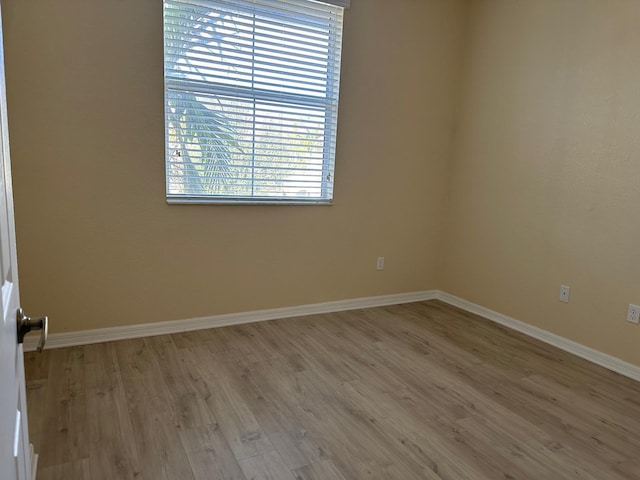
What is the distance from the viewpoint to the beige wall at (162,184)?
2.46 m

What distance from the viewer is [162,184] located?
9.16ft

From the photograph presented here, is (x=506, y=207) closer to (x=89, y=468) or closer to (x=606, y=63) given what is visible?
(x=606, y=63)

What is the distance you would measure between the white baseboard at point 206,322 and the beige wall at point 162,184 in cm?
6

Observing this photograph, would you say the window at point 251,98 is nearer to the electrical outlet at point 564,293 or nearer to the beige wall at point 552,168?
the beige wall at point 552,168

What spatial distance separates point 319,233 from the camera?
11.2 ft

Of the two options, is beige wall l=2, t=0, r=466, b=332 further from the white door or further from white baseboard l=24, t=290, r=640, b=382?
the white door

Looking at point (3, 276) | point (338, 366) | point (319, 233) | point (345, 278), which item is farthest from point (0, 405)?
point (345, 278)

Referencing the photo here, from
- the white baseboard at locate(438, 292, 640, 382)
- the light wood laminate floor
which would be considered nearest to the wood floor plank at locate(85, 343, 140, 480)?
the light wood laminate floor

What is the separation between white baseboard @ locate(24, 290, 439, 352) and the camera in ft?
8.78

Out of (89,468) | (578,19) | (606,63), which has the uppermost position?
(578,19)

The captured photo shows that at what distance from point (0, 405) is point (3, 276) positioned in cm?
24

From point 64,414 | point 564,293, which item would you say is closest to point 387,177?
point 564,293

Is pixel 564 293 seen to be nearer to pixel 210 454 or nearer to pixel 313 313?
pixel 313 313

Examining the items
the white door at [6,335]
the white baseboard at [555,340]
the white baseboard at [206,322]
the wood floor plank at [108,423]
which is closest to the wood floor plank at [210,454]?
the wood floor plank at [108,423]
